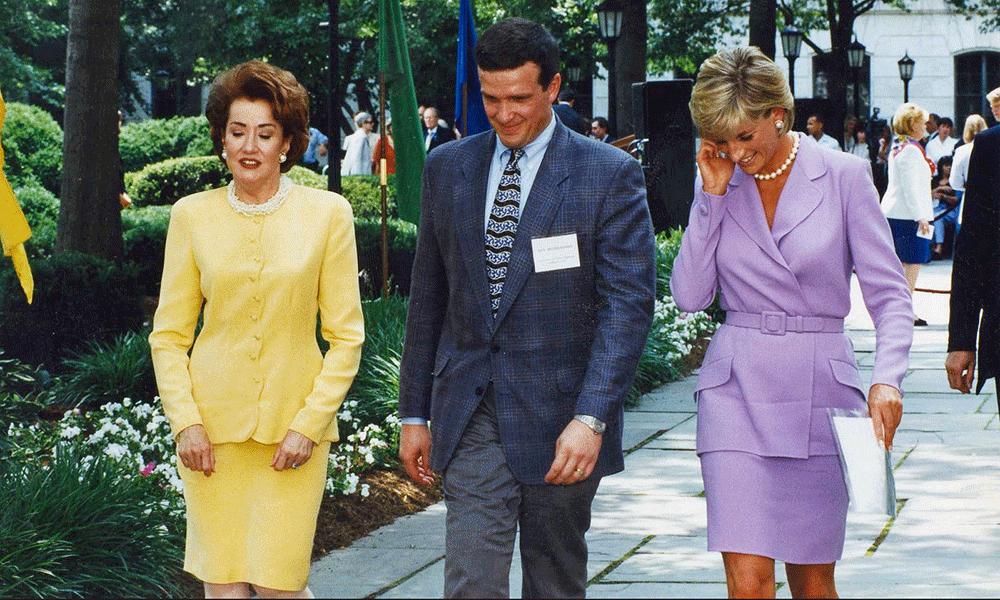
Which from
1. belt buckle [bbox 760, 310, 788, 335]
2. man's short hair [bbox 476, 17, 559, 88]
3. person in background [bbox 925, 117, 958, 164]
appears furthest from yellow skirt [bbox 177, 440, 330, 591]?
person in background [bbox 925, 117, 958, 164]

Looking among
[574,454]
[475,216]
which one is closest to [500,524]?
[574,454]

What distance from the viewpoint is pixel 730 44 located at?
48.8 metres

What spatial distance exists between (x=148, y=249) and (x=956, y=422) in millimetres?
7749

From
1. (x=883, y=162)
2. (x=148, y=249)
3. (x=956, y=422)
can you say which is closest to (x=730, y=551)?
(x=956, y=422)

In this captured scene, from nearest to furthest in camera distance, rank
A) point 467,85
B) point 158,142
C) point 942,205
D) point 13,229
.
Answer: point 13,229 < point 467,85 < point 942,205 < point 158,142

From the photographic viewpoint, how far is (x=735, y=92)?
14.1 ft

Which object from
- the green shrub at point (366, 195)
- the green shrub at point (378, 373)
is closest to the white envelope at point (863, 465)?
the green shrub at point (378, 373)

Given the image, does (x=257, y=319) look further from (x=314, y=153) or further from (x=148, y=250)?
(x=314, y=153)

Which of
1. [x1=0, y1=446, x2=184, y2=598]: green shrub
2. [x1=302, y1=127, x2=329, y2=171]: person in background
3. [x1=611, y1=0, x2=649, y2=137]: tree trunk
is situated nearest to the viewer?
[x1=0, y1=446, x2=184, y2=598]: green shrub

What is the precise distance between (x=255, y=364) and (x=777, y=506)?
137 cm

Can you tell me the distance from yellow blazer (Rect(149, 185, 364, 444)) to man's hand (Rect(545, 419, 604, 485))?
Result: 2.02 feet

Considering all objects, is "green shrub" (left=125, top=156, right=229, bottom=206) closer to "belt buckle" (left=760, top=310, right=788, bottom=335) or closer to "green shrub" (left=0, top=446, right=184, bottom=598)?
"green shrub" (left=0, top=446, right=184, bottom=598)

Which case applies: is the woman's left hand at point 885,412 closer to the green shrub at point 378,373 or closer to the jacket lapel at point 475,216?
the jacket lapel at point 475,216

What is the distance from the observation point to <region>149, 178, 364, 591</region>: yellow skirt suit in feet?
14.4
